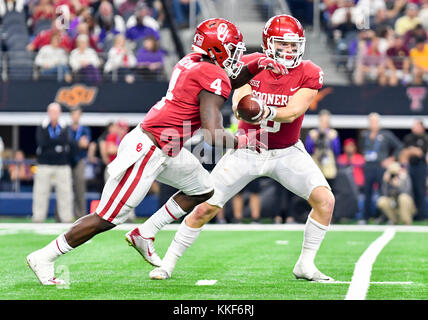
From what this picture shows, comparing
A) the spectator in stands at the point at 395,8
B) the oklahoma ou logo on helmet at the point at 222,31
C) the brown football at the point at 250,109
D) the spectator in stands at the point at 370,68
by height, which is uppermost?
the oklahoma ou logo on helmet at the point at 222,31

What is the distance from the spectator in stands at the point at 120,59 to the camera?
1833 cm

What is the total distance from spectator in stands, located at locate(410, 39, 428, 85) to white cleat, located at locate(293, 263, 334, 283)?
1142 centimetres

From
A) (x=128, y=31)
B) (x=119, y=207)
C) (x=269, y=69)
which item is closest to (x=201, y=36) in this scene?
(x=269, y=69)

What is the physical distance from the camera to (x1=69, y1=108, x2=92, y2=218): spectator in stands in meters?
15.6

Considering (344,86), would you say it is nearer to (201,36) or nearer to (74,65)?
(74,65)

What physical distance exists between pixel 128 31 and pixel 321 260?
11153 mm

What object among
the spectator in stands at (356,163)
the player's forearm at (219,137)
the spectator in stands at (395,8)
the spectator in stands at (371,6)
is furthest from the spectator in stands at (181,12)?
the player's forearm at (219,137)

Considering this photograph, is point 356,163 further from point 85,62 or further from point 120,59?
point 85,62

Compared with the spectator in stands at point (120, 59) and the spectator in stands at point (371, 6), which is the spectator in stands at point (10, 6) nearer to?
the spectator in stands at point (120, 59)

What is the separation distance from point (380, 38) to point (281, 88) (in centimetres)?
1262

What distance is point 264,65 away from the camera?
738cm

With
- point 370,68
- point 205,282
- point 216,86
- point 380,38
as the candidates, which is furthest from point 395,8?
point 216,86

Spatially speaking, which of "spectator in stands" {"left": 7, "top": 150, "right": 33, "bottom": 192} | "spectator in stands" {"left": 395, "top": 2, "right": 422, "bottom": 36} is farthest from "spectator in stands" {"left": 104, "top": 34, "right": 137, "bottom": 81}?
"spectator in stands" {"left": 395, "top": 2, "right": 422, "bottom": 36}

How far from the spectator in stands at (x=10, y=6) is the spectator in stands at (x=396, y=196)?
8.79 metres
